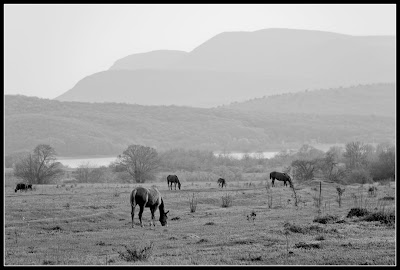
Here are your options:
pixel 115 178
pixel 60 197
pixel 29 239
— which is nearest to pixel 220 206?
pixel 60 197

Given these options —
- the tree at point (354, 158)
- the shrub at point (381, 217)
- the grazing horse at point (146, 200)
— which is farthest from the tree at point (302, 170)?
the grazing horse at point (146, 200)

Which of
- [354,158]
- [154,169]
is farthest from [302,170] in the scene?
[154,169]

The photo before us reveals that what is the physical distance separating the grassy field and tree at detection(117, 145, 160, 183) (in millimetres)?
39271

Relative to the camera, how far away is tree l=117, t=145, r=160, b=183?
78625mm

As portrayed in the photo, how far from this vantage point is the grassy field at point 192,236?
18.0 metres

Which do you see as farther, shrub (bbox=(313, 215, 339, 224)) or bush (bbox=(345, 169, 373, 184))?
bush (bbox=(345, 169, 373, 184))

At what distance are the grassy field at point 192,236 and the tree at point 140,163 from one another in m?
39.3

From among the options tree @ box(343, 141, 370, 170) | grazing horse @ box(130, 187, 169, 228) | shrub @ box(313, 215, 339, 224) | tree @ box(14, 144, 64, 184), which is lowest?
shrub @ box(313, 215, 339, 224)

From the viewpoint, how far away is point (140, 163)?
79250mm

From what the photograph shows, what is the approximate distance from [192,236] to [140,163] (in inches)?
2203

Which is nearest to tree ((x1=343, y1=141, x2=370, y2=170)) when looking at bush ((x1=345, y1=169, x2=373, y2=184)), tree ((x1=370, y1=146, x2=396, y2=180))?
tree ((x1=370, y1=146, x2=396, y2=180))

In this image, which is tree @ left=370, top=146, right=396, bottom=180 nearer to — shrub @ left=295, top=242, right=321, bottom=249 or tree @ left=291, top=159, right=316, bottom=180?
tree @ left=291, top=159, right=316, bottom=180

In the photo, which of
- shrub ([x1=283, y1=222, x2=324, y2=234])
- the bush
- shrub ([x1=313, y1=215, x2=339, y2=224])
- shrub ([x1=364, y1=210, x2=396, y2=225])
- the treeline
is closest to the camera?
shrub ([x1=283, y1=222, x2=324, y2=234])

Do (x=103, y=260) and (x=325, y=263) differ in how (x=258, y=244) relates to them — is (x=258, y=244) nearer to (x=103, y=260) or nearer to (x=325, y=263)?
(x=325, y=263)
